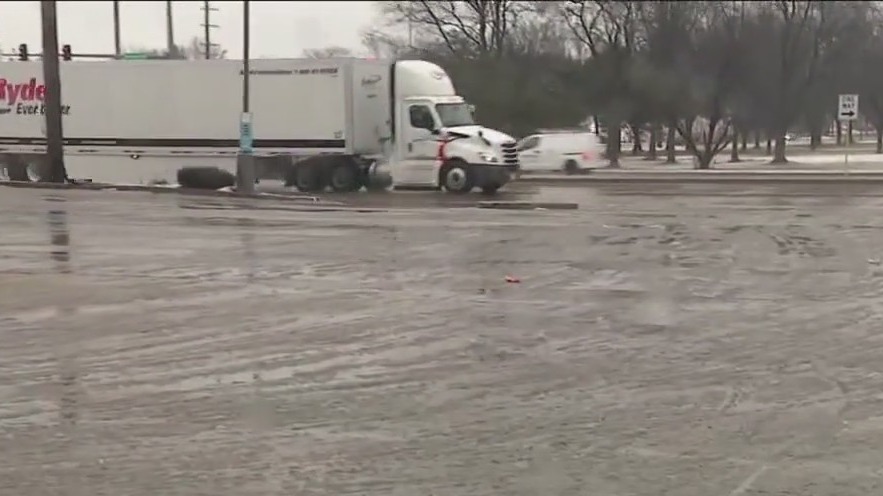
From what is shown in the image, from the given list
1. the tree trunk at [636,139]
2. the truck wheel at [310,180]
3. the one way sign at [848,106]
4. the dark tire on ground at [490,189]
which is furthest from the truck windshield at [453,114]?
the tree trunk at [636,139]

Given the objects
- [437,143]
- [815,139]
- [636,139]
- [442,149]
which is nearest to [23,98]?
[437,143]

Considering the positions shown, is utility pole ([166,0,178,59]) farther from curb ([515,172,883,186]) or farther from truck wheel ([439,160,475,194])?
truck wheel ([439,160,475,194])

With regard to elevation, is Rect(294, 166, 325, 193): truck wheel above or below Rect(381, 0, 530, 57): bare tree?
below

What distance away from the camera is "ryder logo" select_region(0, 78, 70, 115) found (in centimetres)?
3569

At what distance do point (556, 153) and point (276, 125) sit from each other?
15347 millimetres

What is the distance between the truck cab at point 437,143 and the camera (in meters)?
32.4

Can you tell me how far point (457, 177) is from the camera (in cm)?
3266

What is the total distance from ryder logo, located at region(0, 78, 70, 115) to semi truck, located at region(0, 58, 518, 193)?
51mm

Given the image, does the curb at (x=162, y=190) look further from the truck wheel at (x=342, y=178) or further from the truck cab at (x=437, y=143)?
the truck cab at (x=437, y=143)

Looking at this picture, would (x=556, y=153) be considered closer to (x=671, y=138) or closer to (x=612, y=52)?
(x=612, y=52)

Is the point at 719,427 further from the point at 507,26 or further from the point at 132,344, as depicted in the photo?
the point at 507,26

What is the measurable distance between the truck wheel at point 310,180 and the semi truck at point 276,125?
4 cm

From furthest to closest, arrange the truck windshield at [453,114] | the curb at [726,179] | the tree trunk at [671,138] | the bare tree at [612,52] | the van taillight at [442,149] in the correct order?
the bare tree at [612,52]
the tree trunk at [671,138]
the curb at [726,179]
the truck windshield at [453,114]
the van taillight at [442,149]

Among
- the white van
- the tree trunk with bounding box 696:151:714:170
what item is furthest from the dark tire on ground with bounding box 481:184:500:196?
the tree trunk with bounding box 696:151:714:170
